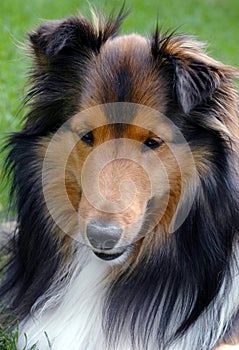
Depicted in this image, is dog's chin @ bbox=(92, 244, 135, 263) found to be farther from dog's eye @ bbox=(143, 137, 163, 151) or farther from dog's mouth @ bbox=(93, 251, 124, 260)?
→ dog's eye @ bbox=(143, 137, 163, 151)

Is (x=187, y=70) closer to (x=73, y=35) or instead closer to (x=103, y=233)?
(x=73, y=35)

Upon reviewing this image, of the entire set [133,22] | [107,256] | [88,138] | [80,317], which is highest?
[133,22]

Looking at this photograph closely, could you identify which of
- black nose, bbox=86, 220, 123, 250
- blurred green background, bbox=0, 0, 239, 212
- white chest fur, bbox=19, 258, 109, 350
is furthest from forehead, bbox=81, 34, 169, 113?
blurred green background, bbox=0, 0, 239, 212

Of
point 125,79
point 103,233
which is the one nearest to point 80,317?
point 103,233

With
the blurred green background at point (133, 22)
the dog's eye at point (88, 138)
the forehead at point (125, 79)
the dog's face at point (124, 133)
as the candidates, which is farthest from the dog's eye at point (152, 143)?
the blurred green background at point (133, 22)

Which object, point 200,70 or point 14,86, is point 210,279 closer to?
point 200,70

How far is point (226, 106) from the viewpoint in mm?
3654

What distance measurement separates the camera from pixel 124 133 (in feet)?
11.5

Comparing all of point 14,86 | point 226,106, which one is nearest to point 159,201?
point 226,106

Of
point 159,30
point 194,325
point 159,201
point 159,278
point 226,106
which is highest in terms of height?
point 159,30

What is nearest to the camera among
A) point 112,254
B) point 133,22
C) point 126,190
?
point 126,190

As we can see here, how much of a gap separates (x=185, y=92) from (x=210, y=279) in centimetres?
99

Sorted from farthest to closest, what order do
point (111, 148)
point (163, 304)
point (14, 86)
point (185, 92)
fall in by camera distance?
point (14, 86) → point (163, 304) → point (111, 148) → point (185, 92)

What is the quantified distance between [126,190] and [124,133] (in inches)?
10.6
